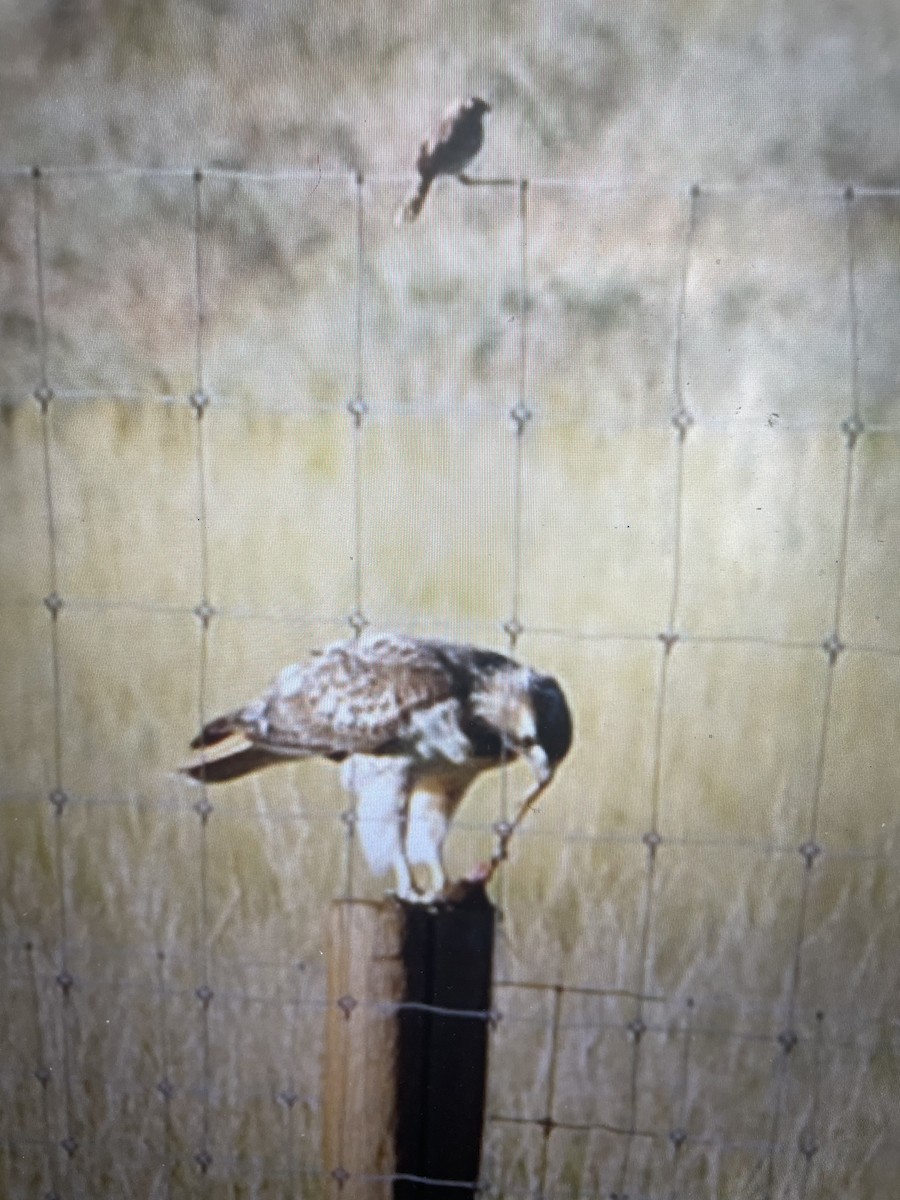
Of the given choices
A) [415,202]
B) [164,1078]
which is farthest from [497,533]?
[164,1078]

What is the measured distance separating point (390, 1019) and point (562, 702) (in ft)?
1.18

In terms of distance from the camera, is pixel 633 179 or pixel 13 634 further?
pixel 13 634

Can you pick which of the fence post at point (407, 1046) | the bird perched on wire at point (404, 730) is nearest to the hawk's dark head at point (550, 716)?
the bird perched on wire at point (404, 730)

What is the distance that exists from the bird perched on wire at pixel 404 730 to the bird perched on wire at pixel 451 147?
384mm

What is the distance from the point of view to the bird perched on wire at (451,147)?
0.98 m

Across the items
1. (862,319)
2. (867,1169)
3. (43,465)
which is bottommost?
(867,1169)

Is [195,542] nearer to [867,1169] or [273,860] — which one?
[273,860]

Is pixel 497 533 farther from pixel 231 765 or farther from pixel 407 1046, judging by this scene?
pixel 407 1046

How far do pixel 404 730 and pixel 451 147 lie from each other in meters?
0.51

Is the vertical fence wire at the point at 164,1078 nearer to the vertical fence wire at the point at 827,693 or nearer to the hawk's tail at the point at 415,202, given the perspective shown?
the vertical fence wire at the point at 827,693

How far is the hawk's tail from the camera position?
991 millimetres

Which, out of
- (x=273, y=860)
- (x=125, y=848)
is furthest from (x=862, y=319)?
(x=125, y=848)

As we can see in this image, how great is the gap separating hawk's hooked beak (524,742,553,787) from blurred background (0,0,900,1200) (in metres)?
0.02

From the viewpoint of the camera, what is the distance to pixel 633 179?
0.98 metres
